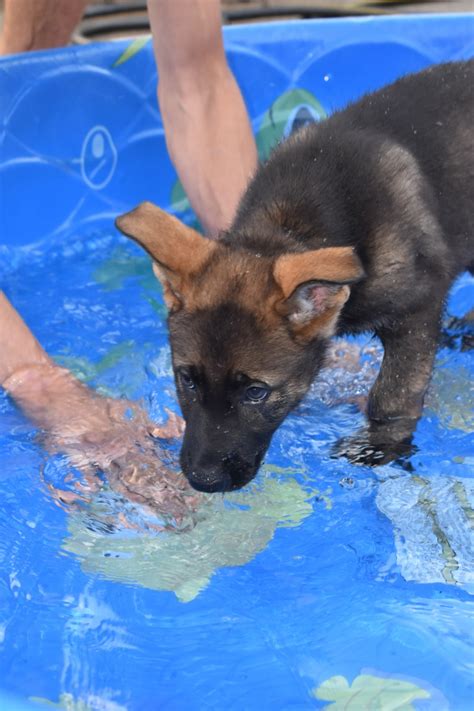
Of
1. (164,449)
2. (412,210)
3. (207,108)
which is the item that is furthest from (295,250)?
(207,108)

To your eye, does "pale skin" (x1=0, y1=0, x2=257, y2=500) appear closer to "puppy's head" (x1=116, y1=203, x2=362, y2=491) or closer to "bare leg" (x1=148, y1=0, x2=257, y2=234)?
"bare leg" (x1=148, y1=0, x2=257, y2=234)

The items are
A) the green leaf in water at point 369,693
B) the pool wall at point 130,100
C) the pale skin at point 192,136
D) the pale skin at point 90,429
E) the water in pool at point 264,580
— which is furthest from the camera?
the pool wall at point 130,100

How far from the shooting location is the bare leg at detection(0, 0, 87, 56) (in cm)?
471

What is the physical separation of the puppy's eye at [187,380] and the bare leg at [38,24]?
106 inches

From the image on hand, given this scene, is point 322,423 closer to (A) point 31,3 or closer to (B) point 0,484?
(B) point 0,484

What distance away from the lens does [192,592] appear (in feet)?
8.55

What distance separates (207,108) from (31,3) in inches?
45.8

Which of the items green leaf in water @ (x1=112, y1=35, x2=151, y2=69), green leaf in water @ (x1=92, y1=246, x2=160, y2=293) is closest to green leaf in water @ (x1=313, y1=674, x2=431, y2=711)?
green leaf in water @ (x1=92, y1=246, x2=160, y2=293)

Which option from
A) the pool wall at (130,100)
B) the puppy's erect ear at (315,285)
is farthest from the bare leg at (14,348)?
the pool wall at (130,100)

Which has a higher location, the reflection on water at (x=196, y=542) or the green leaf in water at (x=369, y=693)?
the green leaf in water at (x=369, y=693)

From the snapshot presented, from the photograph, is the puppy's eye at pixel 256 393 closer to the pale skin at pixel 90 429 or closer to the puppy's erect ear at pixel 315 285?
the puppy's erect ear at pixel 315 285

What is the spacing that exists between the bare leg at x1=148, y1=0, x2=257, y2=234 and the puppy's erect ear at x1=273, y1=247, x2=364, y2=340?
1453 mm

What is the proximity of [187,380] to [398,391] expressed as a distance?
84 cm

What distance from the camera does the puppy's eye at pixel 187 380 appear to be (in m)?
2.57
